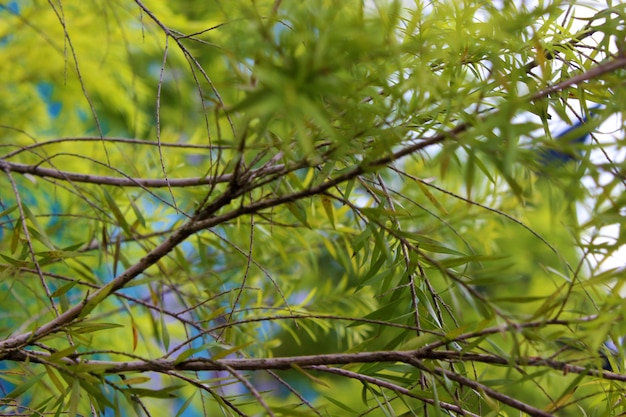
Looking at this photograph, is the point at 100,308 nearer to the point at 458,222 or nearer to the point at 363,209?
the point at 458,222

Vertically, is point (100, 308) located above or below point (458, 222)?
above

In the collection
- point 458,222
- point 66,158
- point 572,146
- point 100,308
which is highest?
point 66,158

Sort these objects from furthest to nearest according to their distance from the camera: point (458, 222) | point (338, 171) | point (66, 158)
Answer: point (66, 158)
point (458, 222)
point (338, 171)

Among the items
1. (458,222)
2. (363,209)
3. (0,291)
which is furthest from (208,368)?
(0,291)

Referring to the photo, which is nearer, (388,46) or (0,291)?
(388,46)

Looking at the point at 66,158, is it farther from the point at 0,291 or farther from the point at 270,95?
the point at 270,95

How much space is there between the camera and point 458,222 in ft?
1.99

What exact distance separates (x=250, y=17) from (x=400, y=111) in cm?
6

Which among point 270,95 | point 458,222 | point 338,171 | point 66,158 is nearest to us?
point 270,95

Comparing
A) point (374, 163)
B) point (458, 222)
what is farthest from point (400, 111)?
point (458, 222)

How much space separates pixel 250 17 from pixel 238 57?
2cm

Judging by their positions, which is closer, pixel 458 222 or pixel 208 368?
pixel 208 368

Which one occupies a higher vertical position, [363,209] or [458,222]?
[458,222]

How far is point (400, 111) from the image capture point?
0.20 metres
